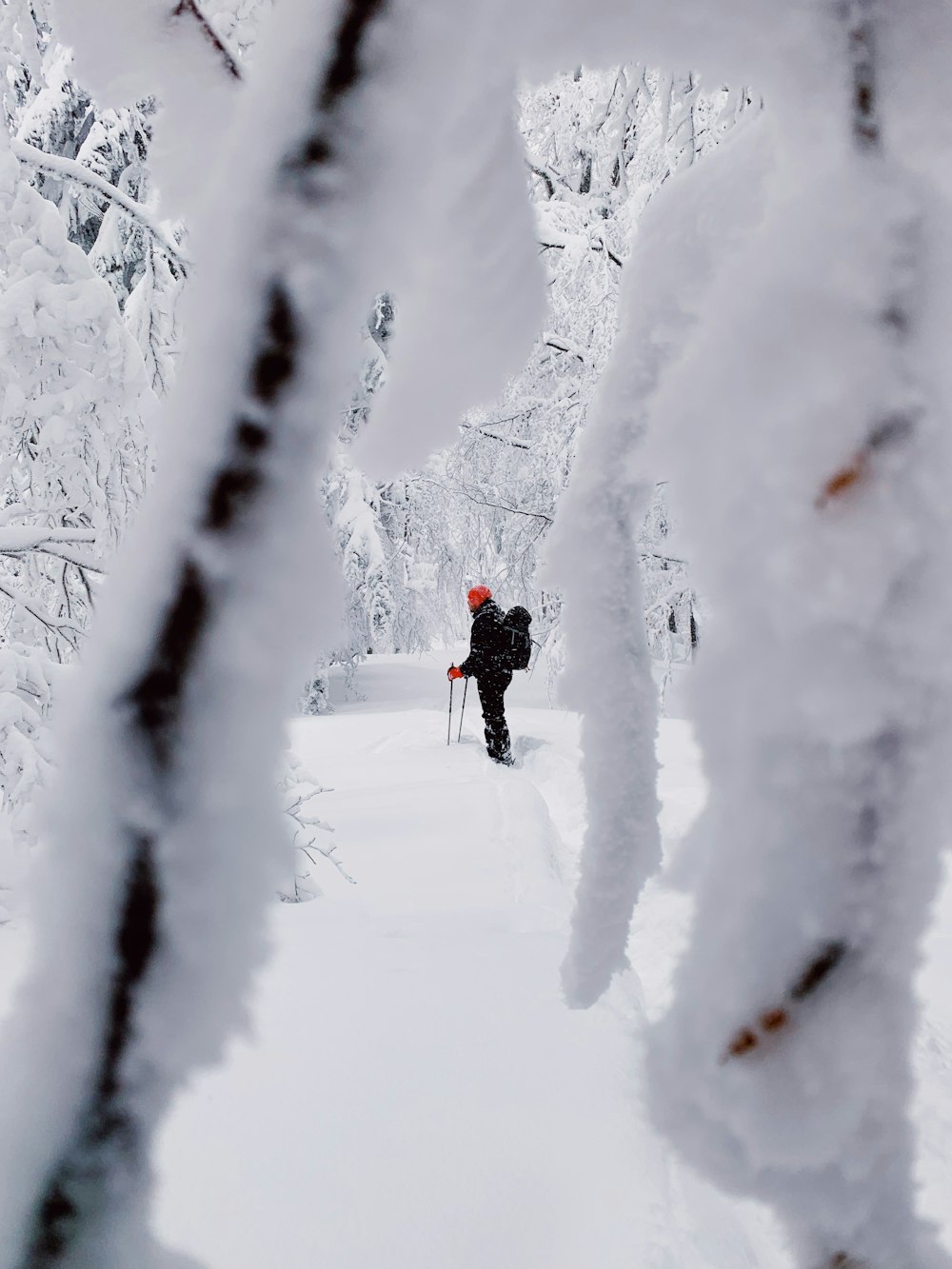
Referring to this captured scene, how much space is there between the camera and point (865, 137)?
29 centimetres

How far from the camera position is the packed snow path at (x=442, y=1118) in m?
0.92

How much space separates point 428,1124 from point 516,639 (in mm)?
5809

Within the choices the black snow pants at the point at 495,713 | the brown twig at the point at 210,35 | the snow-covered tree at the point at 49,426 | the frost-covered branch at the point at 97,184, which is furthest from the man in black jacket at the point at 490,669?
the brown twig at the point at 210,35

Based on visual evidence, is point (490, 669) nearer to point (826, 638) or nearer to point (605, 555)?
point (605, 555)

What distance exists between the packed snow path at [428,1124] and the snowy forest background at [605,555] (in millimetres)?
62

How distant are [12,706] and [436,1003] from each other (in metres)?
1.63

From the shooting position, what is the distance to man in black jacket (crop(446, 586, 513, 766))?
6.55m

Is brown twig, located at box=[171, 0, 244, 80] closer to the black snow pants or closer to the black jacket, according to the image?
the black snow pants

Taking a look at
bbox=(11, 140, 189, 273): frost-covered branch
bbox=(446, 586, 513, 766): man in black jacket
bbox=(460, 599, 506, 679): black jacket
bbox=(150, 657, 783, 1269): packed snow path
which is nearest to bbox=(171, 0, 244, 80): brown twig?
bbox=(150, 657, 783, 1269): packed snow path

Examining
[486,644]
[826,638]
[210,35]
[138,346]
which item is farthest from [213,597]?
[486,644]

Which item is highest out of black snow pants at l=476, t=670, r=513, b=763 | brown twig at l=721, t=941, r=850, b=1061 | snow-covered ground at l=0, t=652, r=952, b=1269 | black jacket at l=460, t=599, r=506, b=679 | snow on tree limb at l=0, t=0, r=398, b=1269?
black jacket at l=460, t=599, r=506, b=679

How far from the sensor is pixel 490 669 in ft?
21.9

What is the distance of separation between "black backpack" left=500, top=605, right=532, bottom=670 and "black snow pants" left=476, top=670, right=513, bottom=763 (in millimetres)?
224

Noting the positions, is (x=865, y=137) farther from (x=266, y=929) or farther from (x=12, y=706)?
(x=12, y=706)
